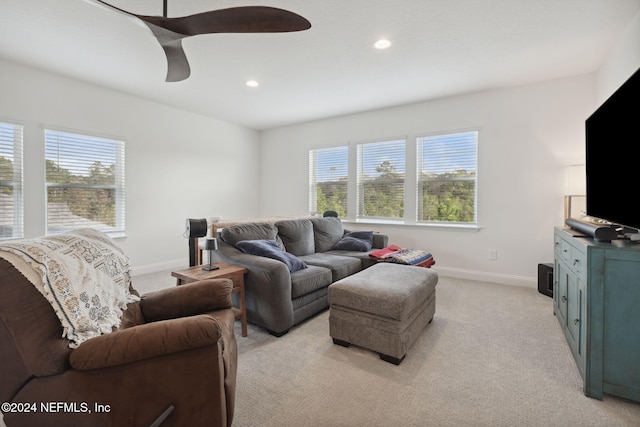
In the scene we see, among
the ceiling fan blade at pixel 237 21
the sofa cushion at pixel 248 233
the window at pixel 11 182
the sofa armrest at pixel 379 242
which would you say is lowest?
the sofa armrest at pixel 379 242

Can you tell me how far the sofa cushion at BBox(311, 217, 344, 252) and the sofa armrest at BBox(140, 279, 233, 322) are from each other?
2.31 meters

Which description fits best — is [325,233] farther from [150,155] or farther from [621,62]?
[621,62]

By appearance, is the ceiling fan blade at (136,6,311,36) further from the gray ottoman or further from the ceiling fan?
the gray ottoman

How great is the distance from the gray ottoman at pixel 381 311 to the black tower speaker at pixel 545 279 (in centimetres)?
192

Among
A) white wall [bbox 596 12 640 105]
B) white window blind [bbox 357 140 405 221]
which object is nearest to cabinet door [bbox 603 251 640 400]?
white wall [bbox 596 12 640 105]

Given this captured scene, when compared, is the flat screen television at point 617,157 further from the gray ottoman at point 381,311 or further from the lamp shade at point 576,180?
the gray ottoman at point 381,311

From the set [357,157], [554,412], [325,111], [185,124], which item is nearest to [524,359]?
[554,412]

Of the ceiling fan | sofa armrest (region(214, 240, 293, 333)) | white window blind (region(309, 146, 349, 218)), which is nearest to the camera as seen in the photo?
the ceiling fan

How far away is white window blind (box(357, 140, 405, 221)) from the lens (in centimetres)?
472

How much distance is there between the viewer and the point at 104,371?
1080 mm

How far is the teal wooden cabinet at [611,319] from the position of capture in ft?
5.23

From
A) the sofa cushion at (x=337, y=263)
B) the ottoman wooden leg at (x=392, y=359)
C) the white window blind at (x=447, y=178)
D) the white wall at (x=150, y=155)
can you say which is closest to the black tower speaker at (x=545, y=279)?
the white window blind at (x=447, y=178)

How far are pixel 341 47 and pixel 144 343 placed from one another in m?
2.89

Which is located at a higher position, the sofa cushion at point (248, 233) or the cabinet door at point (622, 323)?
the sofa cushion at point (248, 233)
